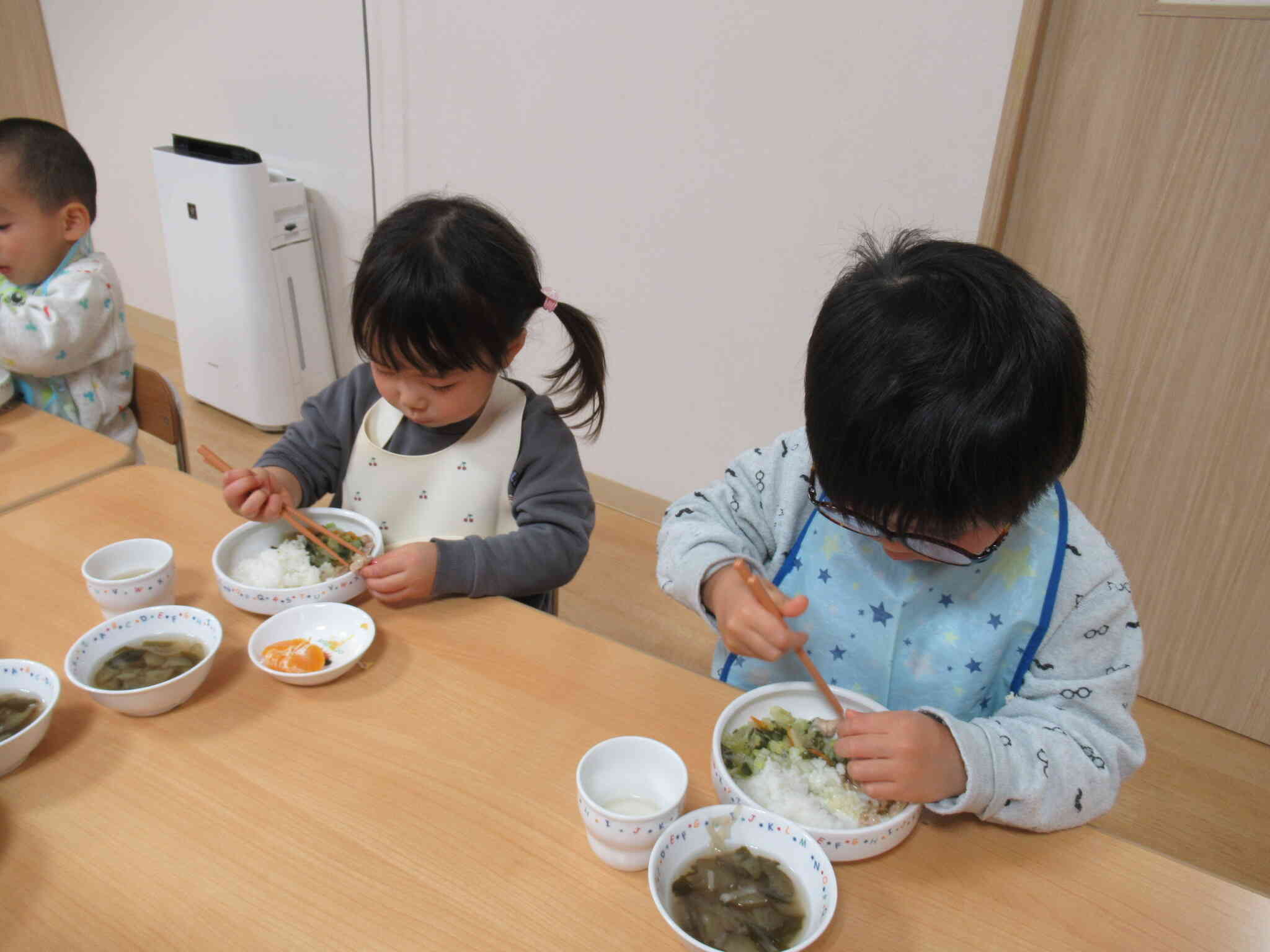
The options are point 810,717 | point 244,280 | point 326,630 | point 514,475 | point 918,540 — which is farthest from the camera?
point 244,280

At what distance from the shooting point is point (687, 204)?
244cm

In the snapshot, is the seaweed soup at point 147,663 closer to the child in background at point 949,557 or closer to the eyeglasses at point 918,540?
the child in background at point 949,557

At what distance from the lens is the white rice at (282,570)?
1146 mm

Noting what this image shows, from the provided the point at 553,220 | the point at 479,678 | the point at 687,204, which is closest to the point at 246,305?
the point at 553,220

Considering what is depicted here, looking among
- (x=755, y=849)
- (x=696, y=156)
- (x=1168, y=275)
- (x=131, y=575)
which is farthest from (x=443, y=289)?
(x=1168, y=275)

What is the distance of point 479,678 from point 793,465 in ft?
1.49

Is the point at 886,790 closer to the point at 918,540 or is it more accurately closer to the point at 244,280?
the point at 918,540

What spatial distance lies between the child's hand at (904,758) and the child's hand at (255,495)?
2.59 feet

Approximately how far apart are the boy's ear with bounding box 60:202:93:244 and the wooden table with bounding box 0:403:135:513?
0.47 metres

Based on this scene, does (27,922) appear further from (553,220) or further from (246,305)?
(246,305)

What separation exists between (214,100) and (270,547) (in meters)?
2.84

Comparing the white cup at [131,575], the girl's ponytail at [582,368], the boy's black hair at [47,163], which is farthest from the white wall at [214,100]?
the white cup at [131,575]

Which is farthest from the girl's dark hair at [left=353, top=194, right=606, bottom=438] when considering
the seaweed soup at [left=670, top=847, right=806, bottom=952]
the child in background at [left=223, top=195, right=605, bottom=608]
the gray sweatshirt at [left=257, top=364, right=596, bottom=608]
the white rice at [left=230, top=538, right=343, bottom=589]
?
the seaweed soup at [left=670, top=847, right=806, bottom=952]

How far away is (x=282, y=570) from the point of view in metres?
1.16
